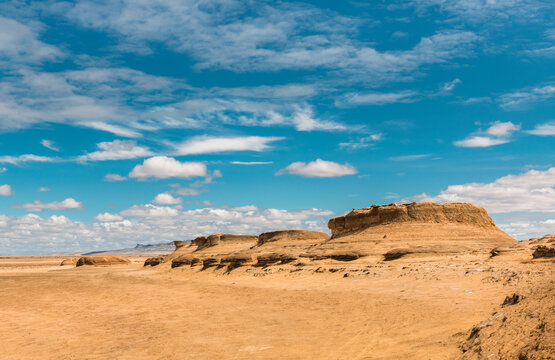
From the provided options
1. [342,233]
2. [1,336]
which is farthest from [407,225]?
[1,336]

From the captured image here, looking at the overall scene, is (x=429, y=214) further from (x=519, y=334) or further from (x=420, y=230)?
(x=519, y=334)

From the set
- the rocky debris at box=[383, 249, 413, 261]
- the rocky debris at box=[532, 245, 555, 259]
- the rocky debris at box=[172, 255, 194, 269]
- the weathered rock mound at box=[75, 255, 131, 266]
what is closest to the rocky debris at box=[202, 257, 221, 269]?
the rocky debris at box=[172, 255, 194, 269]

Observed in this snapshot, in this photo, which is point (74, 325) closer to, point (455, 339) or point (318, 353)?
point (318, 353)

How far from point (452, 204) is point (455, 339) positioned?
2945cm

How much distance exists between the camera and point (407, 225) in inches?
1332

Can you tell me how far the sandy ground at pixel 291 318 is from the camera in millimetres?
8758

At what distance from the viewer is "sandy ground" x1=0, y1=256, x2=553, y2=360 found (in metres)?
8.76

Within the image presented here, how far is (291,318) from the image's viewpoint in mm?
12461

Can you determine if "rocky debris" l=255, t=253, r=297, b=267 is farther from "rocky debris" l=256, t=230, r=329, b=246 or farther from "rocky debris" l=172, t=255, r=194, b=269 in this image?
"rocky debris" l=256, t=230, r=329, b=246

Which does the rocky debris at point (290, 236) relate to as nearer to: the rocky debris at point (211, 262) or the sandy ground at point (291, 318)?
the rocky debris at point (211, 262)

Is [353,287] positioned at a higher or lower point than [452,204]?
lower

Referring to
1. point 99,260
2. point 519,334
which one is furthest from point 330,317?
point 99,260

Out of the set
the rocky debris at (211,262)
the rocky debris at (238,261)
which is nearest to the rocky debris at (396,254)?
the rocky debris at (238,261)

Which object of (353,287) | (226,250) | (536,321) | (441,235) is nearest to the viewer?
(536,321)
